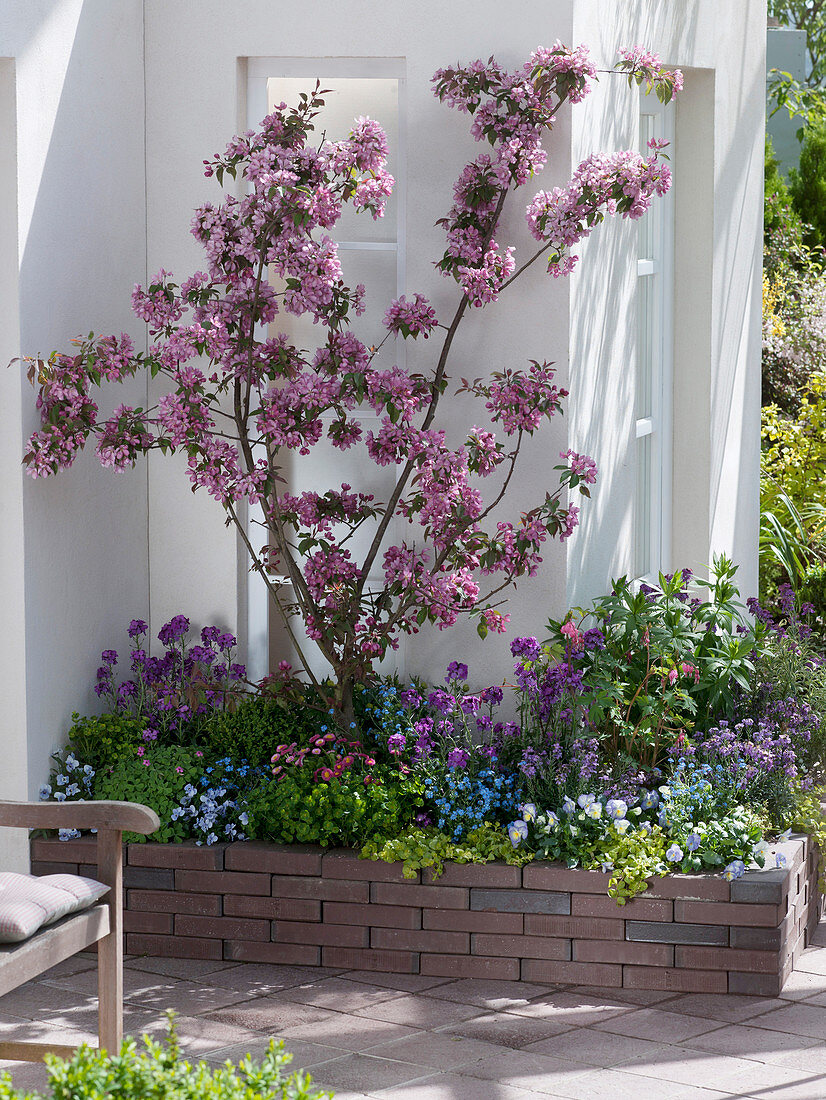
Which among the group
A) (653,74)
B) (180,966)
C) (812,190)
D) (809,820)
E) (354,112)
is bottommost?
(180,966)

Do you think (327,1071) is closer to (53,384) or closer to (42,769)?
(42,769)

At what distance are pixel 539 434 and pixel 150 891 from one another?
6.12ft

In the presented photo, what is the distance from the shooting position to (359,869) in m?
4.18

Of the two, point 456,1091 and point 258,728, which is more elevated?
point 258,728

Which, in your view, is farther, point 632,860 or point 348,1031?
point 632,860

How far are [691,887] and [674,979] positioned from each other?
0.86ft

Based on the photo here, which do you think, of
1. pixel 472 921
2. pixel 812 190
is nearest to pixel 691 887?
pixel 472 921

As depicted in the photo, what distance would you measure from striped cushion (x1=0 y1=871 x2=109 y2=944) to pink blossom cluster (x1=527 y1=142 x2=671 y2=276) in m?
2.33

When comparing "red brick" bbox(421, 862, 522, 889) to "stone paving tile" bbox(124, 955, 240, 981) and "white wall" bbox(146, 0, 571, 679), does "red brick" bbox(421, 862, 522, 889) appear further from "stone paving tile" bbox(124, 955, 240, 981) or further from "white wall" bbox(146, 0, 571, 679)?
"white wall" bbox(146, 0, 571, 679)

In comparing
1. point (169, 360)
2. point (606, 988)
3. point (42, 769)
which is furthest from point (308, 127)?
point (606, 988)

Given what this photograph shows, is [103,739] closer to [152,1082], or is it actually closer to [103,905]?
[103,905]

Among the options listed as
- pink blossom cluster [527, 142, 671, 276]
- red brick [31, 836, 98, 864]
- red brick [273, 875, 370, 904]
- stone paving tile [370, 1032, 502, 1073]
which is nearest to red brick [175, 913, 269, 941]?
red brick [273, 875, 370, 904]

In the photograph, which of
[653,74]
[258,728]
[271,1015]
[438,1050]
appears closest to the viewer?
[438,1050]

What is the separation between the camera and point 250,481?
14.2 ft
